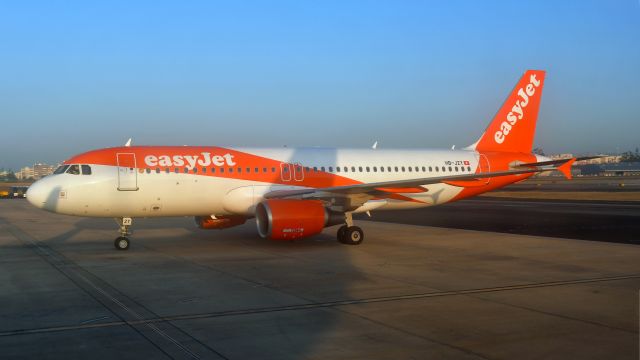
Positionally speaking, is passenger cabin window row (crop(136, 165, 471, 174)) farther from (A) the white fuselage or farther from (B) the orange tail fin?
(B) the orange tail fin

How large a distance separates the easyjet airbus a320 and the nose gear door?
30 mm

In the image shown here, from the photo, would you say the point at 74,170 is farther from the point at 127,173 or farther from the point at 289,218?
the point at 289,218

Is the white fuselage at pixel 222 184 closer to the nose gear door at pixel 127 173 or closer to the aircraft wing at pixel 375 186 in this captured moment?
the nose gear door at pixel 127 173

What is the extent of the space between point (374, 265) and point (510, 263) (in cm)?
334

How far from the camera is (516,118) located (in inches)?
943

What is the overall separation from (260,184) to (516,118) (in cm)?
1117

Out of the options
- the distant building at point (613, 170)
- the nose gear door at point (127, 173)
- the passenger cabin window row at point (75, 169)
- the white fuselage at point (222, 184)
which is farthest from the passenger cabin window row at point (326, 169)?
the distant building at point (613, 170)

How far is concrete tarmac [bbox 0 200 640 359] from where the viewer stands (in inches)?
292

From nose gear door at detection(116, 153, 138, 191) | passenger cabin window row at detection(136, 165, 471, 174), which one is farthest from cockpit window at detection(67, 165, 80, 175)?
nose gear door at detection(116, 153, 138, 191)

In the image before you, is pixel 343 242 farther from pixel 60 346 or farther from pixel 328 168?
pixel 60 346

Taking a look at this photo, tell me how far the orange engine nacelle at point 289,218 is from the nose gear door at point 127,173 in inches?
158

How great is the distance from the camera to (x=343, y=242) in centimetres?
1922

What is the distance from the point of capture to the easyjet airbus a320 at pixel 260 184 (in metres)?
17.5

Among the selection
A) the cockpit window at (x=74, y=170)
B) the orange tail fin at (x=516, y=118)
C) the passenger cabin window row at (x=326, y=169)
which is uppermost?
the orange tail fin at (x=516, y=118)
